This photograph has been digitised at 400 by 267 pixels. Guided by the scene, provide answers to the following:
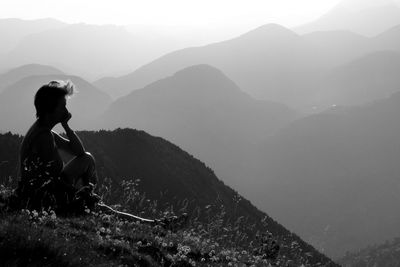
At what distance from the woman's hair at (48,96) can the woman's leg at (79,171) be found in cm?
97

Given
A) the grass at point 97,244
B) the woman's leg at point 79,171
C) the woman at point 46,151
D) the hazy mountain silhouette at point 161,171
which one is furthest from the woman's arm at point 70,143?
the hazy mountain silhouette at point 161,171

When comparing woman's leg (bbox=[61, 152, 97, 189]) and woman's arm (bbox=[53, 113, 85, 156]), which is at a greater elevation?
woman's arm (bbox=[53, 113, 85, 156])

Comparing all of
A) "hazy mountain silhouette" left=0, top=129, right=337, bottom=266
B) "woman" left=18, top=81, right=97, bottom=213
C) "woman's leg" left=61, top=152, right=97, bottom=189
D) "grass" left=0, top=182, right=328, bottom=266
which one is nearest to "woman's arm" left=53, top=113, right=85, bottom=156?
"woman's leg" left=61, top=152, right=97, bottom=189

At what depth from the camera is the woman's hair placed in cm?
786

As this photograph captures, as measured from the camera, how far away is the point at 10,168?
38531 millimetres

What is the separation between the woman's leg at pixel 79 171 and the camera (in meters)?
8.22

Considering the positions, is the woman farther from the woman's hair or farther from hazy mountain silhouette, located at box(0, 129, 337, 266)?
hazy mountain silhouette, located at box(0, 129, 337, 266)

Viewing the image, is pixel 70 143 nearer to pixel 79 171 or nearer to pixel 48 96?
pixel 79 171

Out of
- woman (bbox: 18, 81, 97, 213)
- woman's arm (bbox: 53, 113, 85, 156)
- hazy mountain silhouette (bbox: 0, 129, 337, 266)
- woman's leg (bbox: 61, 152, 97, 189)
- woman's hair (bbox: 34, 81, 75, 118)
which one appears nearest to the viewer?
woman (bbox: 18, 81, 97, 213)

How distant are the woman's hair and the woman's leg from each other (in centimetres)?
97

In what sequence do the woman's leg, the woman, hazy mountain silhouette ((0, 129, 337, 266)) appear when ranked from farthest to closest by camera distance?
1. hazy mountain silhouette ((0, 129, 337, 266))
2. the woman's leg
3. the woman

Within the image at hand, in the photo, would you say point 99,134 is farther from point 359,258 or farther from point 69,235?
point 359,258

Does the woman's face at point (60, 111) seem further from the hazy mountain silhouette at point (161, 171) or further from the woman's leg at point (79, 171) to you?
the hazy mountain silhouette at point (161, 171)

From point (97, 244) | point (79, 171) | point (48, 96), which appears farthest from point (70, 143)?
point (97, 244)
